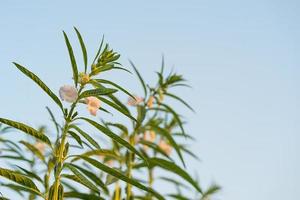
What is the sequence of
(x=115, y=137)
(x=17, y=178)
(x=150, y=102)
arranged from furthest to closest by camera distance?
(x=150, y=102) → (x=115, y=137) → (x=17, y=178)

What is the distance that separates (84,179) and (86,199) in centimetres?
39

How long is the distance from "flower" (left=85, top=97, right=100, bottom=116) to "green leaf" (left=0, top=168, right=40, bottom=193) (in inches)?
16.5

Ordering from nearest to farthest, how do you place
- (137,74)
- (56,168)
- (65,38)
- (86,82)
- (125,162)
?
1. (56,168)
2. (65,38)
3. (86,82)
4. (125,162)
5. (137,74)

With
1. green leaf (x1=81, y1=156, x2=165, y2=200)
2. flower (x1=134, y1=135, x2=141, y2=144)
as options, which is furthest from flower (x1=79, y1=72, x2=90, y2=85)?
flower (x1=134, y1=135, x2=141, y2=144)

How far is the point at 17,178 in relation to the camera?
1.41 meters

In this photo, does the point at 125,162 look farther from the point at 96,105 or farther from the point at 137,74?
the point at 96,105

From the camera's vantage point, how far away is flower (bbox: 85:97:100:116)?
178cm

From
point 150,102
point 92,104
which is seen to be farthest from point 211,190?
point 92,104

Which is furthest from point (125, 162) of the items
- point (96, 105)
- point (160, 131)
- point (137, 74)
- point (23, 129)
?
point (23, 129)

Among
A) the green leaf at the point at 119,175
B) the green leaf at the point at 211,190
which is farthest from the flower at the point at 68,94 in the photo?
the green leaf at the point at 211,190

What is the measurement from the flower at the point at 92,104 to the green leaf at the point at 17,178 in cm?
42

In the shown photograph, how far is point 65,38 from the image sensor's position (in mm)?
1637

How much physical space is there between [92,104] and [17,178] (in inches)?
19.2

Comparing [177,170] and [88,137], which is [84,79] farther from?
[177,170]
